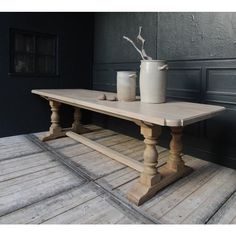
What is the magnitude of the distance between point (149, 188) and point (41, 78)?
2.18 meters

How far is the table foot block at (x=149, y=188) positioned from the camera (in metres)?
1.53

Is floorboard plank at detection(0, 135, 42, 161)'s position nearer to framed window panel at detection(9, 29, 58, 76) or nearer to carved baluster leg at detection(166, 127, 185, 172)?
framed window panel at detection(9, 29, 58, 76)

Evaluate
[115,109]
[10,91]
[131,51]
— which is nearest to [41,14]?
[10,91]

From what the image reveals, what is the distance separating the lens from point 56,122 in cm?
288

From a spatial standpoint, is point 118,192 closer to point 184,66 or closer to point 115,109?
point 115,109

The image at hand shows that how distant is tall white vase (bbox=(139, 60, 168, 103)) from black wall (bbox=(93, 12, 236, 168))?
0.62 m

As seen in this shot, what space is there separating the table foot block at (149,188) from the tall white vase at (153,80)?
55cm

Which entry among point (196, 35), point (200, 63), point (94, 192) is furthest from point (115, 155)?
point (196, 35)

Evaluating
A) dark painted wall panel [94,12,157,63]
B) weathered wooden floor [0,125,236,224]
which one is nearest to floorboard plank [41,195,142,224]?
weathered wooden floor [0,125,236,224]

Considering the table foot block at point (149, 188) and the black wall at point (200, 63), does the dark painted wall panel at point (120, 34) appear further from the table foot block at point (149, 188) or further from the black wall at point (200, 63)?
the table foot block at point (149, 188)

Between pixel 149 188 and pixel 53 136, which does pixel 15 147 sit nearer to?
pixel 53 136

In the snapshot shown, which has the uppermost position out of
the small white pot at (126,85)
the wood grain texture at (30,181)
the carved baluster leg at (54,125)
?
the small white pot at (126,85)

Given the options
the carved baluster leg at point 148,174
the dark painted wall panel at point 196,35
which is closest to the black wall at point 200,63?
the dark painted wall panel at point 196,35

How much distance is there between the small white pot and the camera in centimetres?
187
